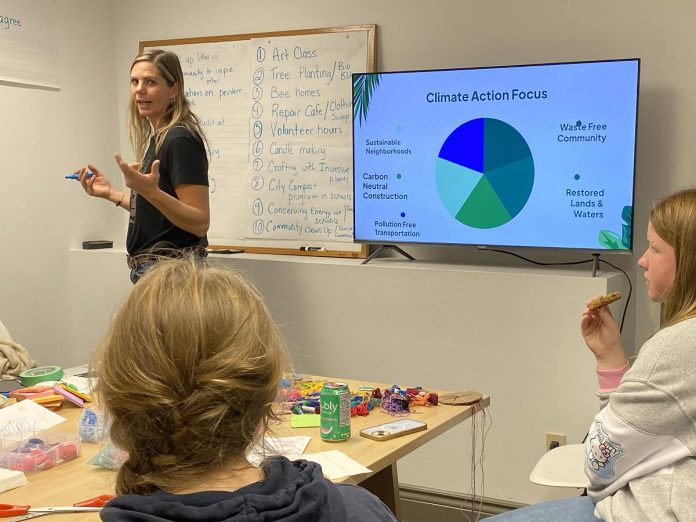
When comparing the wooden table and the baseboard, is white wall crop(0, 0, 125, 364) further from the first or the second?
the wooden table

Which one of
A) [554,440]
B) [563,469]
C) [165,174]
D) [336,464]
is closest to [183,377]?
[336,464]

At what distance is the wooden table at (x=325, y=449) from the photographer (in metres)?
1.65

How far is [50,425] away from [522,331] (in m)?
1.84

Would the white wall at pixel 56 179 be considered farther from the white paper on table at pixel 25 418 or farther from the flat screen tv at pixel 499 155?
the white paper on table at pixel 25 418

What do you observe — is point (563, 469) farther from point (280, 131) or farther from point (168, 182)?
point (280, 131)

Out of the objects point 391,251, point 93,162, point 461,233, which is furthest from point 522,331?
point 93,162

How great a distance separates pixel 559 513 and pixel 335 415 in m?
0.56

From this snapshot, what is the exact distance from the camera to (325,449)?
1.91 m

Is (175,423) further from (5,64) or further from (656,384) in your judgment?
(5,64)

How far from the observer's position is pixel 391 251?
3.78 m

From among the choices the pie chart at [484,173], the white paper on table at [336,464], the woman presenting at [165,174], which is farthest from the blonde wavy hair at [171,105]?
the white paper on table at [336,464]

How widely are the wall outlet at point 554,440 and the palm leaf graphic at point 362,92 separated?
5.00ft

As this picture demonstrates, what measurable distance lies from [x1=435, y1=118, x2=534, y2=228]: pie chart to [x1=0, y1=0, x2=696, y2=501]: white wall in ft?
1.05

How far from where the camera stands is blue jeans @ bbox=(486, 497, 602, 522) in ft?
5.92
